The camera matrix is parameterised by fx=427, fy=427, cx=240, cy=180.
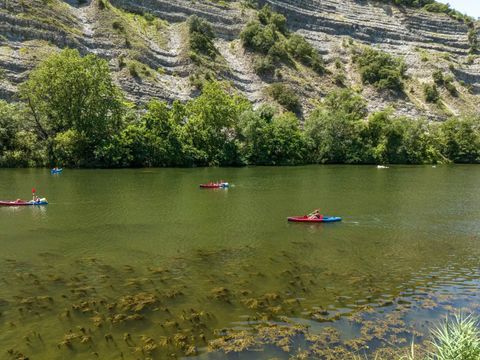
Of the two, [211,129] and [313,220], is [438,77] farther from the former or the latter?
[313,220]

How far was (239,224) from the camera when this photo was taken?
128ft

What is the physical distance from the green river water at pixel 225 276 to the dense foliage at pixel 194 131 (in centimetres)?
3883

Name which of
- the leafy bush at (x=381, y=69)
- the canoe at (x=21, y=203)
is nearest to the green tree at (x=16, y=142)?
the canoe at (x=21, y=203)

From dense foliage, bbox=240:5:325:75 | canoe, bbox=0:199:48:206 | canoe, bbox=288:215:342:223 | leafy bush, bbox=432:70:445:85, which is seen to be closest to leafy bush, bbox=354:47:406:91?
leafy bush, bbox=432:70:445:85

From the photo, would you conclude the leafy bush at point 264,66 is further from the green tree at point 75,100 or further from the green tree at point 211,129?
the green tree at point 75,100

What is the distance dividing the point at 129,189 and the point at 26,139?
4230cm

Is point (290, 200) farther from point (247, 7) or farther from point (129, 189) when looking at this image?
point (247, 7)

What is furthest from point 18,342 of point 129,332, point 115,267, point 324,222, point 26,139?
point 26,139

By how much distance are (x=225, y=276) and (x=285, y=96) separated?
108783 millimetres

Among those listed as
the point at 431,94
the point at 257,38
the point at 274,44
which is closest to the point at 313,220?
the point at 257,38

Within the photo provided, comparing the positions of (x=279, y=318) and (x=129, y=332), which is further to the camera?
(x=279, y=318)

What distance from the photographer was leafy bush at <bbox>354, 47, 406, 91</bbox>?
5659 inches

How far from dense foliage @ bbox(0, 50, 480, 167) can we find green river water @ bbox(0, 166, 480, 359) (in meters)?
38.8

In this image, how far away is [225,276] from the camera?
24.5m
